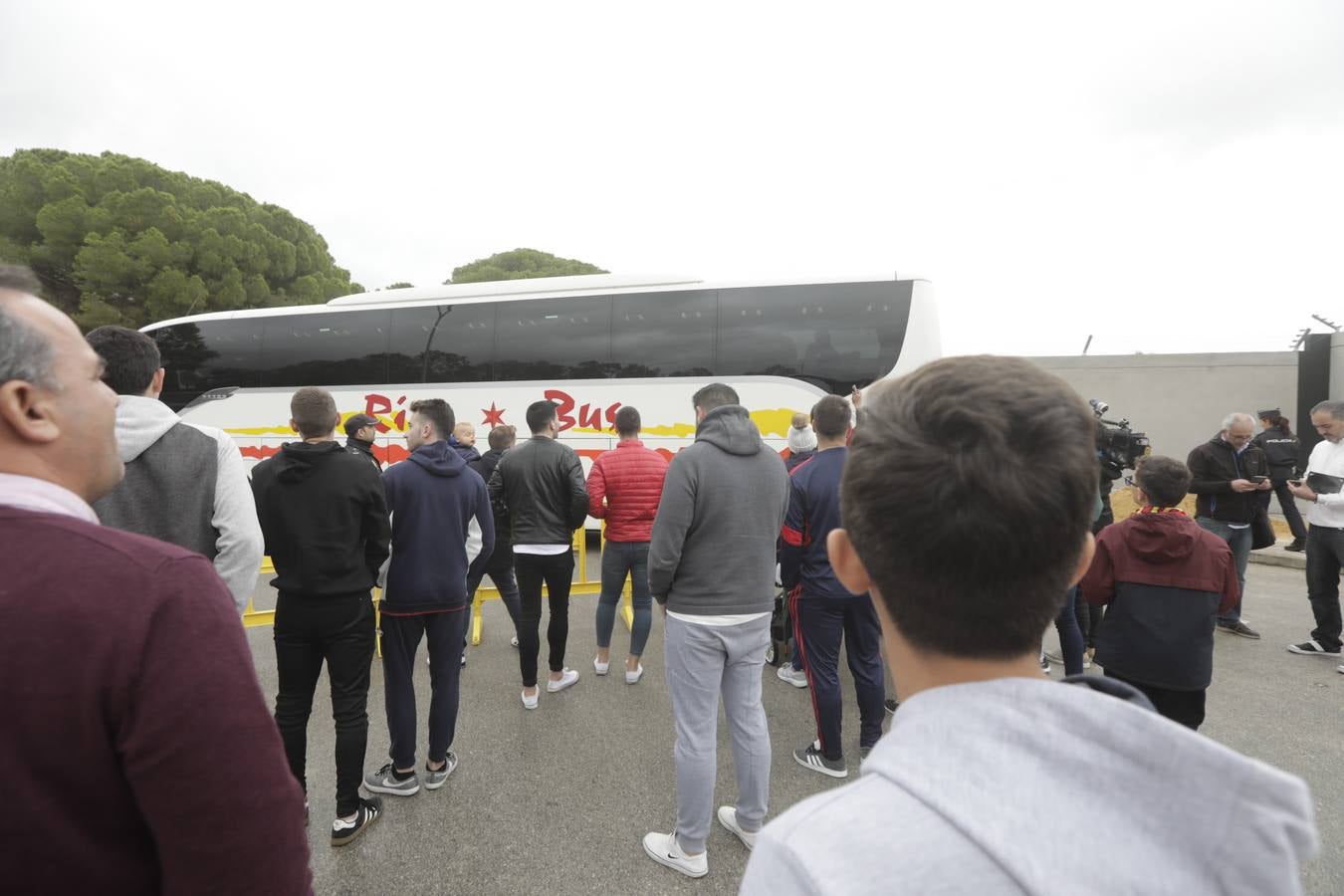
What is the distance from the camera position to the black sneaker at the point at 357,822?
8.65ft

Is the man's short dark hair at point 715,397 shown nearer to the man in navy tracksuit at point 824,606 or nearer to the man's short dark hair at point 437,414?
the man in navy tracksuit at point 824,606

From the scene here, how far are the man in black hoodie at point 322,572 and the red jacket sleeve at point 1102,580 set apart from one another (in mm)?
3404

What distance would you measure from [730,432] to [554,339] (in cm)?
628

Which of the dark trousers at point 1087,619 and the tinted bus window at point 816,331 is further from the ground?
the tinted bus window at point 816,331

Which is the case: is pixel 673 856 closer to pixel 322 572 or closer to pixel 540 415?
pixel 322 572

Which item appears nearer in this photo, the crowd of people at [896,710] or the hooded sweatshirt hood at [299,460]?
the crowd of people at [896,710]

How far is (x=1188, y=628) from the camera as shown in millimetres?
2547

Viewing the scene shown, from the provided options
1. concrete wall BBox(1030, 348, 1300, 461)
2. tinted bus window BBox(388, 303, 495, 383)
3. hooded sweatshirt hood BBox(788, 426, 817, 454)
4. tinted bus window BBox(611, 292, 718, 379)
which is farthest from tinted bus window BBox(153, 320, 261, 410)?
concrete wall BBox(1030, 348, 1300, 461)

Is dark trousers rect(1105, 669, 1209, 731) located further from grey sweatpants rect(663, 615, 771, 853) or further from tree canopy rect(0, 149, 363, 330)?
tree canopy rect(0, 149, 363, 330)

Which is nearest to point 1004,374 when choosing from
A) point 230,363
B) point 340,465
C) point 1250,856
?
point 1250,856

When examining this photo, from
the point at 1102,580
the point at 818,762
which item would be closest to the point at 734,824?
the point at 818,762

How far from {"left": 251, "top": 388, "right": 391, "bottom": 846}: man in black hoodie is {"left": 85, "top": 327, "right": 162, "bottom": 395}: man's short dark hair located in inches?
20.1

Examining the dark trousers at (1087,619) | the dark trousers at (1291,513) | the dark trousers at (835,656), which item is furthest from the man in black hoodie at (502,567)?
the dark trousers at (1291,513)

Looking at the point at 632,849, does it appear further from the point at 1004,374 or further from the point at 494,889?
the point at 1004,374
